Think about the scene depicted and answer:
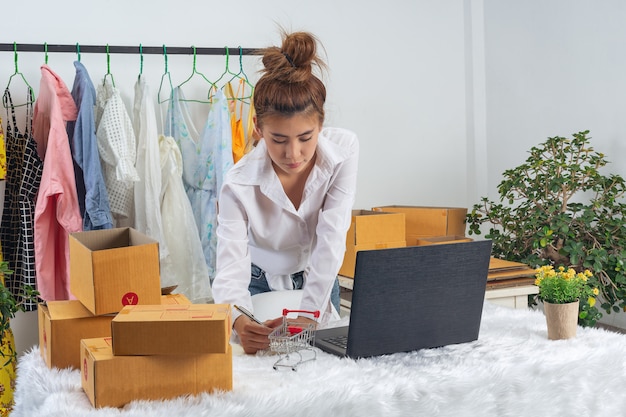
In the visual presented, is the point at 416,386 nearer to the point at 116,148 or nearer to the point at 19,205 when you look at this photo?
the point at 116,148

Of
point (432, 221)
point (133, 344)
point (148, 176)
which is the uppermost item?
point (148, 176)

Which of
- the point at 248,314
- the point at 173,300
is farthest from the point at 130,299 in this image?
the point at 248,314

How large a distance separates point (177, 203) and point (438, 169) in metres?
1.63

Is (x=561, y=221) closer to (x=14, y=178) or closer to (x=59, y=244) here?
(x=59, y=244)

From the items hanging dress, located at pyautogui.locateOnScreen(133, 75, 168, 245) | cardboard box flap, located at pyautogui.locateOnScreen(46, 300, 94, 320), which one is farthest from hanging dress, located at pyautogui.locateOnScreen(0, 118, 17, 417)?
cardboard box flap, located at pyautogui.locateOnScreen(46, 300, 94, 320)

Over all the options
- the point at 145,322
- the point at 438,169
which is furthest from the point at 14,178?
the point at 438,169

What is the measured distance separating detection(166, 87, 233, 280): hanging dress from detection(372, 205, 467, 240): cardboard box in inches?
29.9

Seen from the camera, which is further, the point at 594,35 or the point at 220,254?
the point at 594,35

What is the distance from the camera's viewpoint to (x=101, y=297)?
1453mm

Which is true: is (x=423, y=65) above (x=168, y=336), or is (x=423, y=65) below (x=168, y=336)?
above

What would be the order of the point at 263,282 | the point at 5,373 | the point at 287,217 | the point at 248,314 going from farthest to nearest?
the point at 5,373 → the point at 263,282 → the point at 287,217 → the point at 248,314

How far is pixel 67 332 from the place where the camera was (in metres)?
1.45

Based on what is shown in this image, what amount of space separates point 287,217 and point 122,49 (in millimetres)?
1583

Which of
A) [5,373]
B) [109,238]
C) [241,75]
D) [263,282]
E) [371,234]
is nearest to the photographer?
[109,238]
